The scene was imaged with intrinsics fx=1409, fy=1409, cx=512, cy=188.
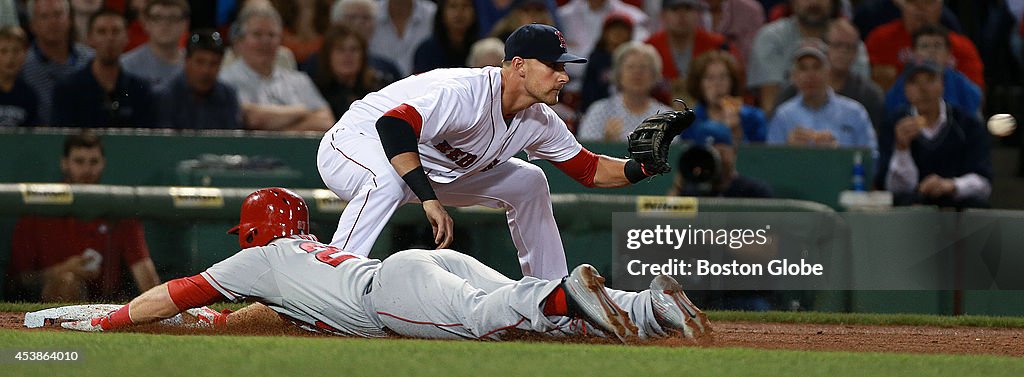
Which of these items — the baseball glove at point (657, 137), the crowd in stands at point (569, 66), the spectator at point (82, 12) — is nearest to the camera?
the baseball glove at point (657, 137)

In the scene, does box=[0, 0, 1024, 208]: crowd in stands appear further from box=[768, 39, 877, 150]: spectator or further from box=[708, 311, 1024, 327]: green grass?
box=[708, 311, 1024, 327]: green grass

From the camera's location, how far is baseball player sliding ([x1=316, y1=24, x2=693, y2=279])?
5.93 metres

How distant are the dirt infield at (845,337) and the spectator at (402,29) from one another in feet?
13.6

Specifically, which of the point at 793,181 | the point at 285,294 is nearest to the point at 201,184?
the point at 285,294

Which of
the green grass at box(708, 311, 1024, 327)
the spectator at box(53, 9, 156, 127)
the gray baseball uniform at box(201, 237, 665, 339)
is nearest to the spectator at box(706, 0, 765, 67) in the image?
the green grass at box(708, 311, 1024, 327)

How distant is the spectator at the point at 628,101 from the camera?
939 centimetres

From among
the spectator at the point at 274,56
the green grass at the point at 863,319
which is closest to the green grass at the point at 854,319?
the green grass at the point at 863,319

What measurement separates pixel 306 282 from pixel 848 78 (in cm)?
595

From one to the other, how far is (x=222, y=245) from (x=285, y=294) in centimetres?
257

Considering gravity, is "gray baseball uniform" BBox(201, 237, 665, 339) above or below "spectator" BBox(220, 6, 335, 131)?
below

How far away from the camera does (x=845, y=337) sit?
6.73m

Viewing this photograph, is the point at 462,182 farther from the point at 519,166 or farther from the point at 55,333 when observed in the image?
the point at 55,333

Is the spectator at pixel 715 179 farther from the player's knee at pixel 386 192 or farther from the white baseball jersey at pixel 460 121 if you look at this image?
the player's knee at pixel 386 192

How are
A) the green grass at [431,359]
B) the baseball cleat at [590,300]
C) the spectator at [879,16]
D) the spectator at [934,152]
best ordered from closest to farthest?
the green grass at [431,359] → the baseball cleat at [590,300] → the spectator at [934,152] → the spectator at [879,16]
